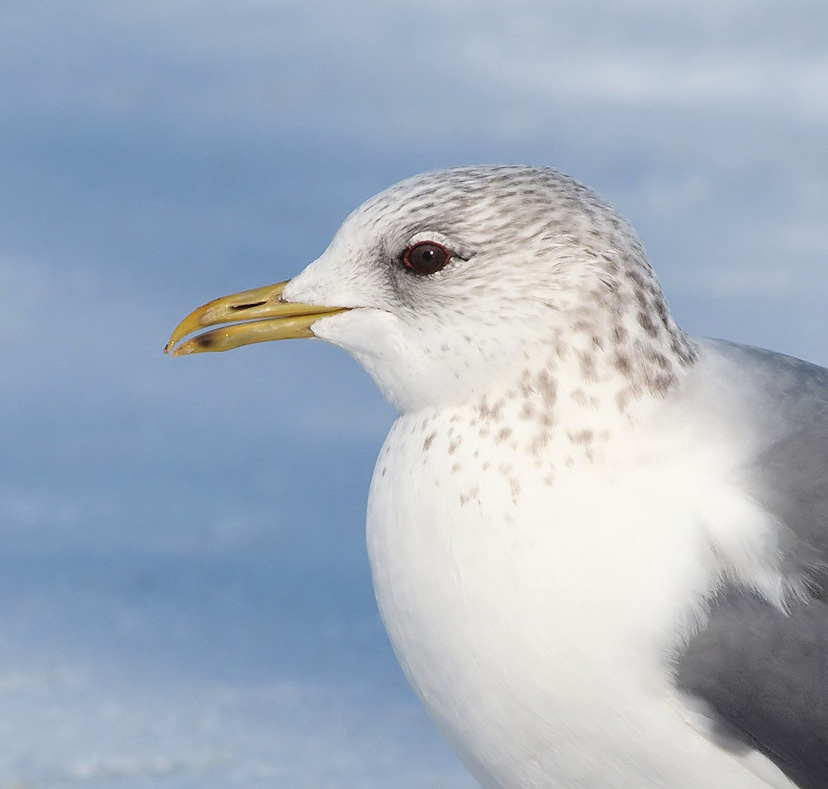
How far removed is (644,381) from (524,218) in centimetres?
48

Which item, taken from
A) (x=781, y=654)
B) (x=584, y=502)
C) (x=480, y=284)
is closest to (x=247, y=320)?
(x=480, y=284)

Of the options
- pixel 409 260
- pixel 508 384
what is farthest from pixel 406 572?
pixel 409 260

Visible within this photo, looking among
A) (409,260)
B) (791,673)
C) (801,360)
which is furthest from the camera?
(801,360)

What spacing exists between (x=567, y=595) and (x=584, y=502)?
0.22 meters

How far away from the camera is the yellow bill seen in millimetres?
3592

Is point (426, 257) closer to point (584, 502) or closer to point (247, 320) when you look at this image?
point (247, 320)

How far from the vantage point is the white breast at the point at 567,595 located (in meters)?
3.22

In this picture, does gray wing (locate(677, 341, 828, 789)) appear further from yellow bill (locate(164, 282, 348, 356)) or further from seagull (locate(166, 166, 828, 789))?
yellow bill (locate(164, 282, 348, 356))

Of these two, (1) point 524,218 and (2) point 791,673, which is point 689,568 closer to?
(2) point 791,673

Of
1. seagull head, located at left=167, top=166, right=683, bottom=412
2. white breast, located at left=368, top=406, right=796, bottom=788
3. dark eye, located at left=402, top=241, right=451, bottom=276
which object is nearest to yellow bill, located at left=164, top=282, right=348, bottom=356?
seagull head, located at left=167, top=166, right=683, bottom=412

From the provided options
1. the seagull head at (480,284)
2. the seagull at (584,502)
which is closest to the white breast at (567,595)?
the seagull at (584,502)

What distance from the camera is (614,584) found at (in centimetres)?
322

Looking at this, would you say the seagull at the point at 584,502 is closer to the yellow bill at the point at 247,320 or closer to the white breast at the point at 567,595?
the white breast at the point at 567,595

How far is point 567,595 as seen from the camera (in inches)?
128
